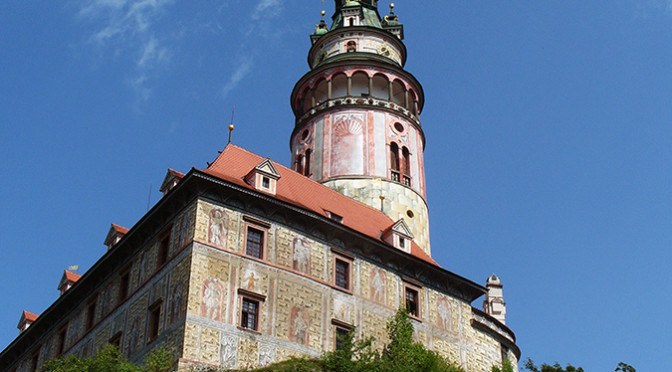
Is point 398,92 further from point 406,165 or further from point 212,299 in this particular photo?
point 212,299

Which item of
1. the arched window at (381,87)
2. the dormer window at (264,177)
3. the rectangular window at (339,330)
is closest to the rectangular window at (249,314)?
the rectangular window at (339,330)

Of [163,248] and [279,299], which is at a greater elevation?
[163,248]

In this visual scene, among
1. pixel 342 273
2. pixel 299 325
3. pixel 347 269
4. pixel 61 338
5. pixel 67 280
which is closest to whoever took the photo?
pixel 299 325

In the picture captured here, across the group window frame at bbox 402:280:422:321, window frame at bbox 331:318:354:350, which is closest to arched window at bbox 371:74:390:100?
window frame at bbox 402:280:422:321

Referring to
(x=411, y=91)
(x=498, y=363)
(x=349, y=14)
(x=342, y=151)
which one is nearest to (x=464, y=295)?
(x=498, y=363)

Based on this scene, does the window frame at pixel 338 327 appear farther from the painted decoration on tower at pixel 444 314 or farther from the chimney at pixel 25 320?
the chimney at pixel 25 320

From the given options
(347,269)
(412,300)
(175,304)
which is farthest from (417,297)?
(175,304)

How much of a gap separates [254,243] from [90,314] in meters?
7.42

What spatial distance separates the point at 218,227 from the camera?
2794cm

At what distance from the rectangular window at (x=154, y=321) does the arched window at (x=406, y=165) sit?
15.4 meters

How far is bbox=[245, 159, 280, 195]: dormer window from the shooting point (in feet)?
97.3

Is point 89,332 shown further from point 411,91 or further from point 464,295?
point 411,91

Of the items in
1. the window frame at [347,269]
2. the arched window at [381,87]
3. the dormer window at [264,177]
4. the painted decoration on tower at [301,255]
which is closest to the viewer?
the painted decoration on tower at [301,255]

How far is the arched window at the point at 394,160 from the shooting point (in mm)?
40000
